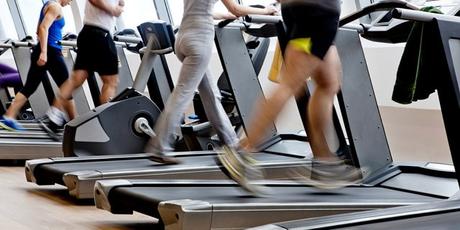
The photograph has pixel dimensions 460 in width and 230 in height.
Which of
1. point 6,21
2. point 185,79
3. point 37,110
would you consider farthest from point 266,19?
point 6,21

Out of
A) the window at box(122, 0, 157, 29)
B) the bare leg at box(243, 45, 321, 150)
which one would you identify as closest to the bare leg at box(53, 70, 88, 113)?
the bare leg at box(243, 45, 321, 150)

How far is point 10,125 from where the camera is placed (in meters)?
5.93

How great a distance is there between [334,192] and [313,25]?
748 mm

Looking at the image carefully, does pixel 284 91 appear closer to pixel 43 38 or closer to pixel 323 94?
pixel 323 94

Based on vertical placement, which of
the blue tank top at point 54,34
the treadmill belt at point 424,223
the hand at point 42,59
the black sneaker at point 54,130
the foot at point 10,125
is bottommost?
the black sneaker at point 54,130

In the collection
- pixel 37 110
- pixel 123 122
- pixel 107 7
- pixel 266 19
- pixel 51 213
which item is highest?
pixel 107 7

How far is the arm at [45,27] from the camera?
19.3 feet

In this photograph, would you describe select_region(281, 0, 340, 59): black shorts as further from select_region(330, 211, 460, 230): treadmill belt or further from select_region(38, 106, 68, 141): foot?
select_region(38, 106, 68, 141): foot

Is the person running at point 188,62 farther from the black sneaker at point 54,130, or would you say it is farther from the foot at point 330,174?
the black sneaker at point 54,130

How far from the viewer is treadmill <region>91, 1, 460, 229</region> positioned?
2.71 m

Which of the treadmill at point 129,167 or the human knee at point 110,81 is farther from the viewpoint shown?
the human knee at point 110,81

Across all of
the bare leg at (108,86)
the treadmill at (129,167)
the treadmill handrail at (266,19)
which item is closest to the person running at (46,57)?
the bare leg at (108,86)

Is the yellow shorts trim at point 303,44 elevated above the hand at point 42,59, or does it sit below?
above

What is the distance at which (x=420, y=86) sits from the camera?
9.53 feet
